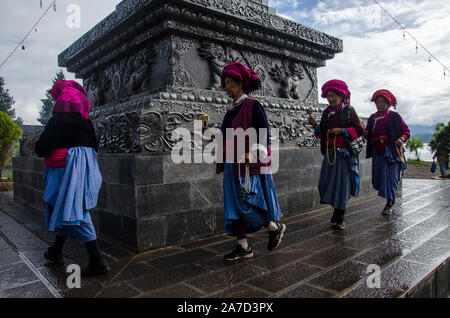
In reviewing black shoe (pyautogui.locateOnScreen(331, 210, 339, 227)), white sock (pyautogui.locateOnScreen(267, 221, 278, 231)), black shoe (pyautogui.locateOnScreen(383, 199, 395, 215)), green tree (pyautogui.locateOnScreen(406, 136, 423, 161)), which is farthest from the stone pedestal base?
green tree (pyautogui.locateOnScreen(406, 136, 423, 161))

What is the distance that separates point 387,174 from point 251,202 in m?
3.23

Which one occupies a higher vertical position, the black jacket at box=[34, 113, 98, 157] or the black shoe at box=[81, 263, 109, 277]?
the black jacket at box=[34, 113, 98, 157]

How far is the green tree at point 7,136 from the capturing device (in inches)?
368

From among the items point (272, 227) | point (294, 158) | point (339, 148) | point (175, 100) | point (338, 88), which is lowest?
point (272, 227)

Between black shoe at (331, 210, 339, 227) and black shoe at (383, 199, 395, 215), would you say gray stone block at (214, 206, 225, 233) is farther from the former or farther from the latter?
black shoe at (383, 199, 395, 215)

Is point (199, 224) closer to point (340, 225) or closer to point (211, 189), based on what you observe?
point (211, 189)

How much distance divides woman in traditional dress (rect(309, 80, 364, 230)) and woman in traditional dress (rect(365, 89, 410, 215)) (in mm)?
1171

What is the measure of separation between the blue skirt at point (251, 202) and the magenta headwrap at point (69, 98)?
1387 mm

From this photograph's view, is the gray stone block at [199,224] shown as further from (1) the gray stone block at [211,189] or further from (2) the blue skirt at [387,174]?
(2) the blue skirt at [387,174]

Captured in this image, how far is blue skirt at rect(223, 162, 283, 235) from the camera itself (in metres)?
2.94

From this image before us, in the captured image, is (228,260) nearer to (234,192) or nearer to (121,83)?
(234,192)

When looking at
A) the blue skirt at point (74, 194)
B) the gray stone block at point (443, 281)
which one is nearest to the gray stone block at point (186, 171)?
the blue skirt at point (74, 194)

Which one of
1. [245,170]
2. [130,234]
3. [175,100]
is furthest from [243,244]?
[175,100]

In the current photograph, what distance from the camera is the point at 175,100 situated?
377 cm
